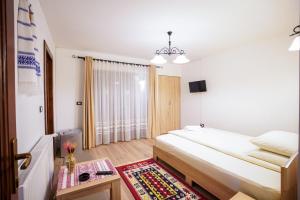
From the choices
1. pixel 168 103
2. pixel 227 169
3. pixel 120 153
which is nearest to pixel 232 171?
pixel 227 169

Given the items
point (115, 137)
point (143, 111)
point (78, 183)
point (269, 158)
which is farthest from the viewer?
point (143, 111)

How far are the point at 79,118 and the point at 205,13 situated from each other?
11.6 feet

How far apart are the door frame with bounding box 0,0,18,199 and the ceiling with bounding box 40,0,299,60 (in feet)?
4.80

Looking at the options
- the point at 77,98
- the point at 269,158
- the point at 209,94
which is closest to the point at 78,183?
the point at 269,158

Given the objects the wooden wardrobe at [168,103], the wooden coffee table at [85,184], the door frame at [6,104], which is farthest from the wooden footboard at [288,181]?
the wooden wardrobe at [168,103]

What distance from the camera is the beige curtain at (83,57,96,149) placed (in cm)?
367

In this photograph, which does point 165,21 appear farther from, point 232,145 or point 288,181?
point 288,181

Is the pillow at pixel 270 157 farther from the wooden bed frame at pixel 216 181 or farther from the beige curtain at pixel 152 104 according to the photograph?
the beige curtain at pixel 152 104

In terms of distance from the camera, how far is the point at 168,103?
5.19 m

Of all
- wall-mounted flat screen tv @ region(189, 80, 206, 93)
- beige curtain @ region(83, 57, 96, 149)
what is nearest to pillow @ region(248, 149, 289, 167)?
wall-mounted flat screen tv @ region(189, 80, 206, 93)

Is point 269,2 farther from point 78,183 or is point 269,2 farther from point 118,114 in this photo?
point 118,114

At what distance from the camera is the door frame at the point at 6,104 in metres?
0.63

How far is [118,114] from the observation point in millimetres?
4164

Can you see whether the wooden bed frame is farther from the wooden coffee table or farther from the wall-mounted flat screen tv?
the wall-mounted flat screen tv
